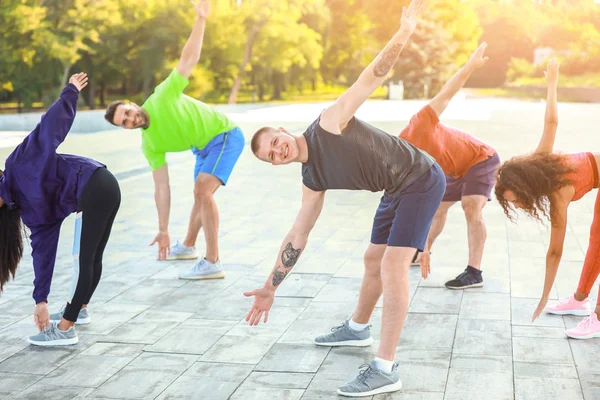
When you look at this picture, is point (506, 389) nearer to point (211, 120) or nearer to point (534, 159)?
point (534, 159)

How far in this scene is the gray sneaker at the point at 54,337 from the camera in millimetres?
5367

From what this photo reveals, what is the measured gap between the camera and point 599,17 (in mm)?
75125

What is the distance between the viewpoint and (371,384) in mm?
4418

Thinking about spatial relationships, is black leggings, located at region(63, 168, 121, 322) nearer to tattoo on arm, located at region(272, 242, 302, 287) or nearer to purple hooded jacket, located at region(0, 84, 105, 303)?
purple hooded jacket, located at region(0, 84, 105, 303)

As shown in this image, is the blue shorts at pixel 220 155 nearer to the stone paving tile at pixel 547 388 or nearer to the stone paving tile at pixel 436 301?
the stone paving tile at pixel 436 301

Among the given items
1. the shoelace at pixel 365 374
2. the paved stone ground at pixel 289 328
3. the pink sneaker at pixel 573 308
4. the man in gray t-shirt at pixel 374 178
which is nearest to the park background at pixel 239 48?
the paved stone ground at pixel 289 328

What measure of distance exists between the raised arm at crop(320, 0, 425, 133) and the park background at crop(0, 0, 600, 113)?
70.0 feet

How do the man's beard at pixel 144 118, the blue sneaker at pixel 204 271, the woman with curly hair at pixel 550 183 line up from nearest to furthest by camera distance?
the woman with curly hair at pixel 550 183
the man's beard at pixel 144 118
the blue sneaker at pixel 204 271

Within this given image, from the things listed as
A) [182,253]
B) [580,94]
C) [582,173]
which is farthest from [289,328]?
[580,94]

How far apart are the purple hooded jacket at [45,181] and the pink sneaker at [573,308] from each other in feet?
10.5

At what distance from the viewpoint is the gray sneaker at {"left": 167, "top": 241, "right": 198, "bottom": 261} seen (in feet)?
26.0

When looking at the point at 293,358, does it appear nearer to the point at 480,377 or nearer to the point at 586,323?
the point at 480,377

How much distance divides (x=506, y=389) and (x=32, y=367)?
104 inches

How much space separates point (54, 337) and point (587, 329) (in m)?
3.30
